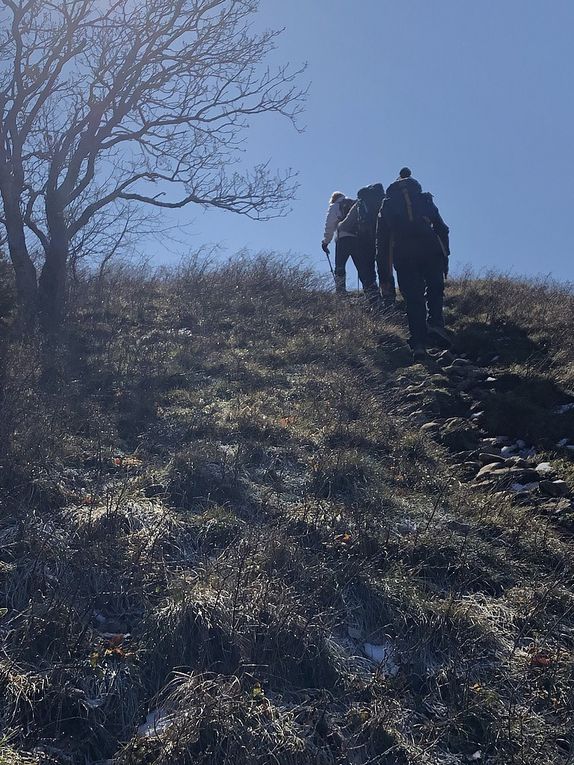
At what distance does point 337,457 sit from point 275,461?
51 cm

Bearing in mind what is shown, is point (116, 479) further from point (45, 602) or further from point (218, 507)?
point (45, 602)

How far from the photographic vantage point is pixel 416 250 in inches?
368

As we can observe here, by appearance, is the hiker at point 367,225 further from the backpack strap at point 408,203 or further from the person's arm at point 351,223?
the backpack strap at point 408,203

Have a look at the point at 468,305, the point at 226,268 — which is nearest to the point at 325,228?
the point at 226,268

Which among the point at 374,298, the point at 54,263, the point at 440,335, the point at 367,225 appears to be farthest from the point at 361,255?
the point at 54,263

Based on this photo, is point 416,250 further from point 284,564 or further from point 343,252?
point 284,564

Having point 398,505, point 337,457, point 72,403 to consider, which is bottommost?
point 398,505

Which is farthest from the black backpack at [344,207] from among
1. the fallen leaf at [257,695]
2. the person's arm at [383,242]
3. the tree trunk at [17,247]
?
the fallen leaf at [257,695]

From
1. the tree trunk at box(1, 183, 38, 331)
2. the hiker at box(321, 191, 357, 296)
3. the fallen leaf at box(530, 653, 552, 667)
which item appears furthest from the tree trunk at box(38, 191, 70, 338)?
the fallen leaf at box(530, 653, 552, 667)

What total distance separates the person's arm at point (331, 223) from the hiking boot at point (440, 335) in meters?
4.25

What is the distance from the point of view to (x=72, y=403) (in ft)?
22.6

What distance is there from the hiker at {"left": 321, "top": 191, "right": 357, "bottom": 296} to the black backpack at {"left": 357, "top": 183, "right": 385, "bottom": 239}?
36 cm

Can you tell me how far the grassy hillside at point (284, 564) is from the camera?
348 cm

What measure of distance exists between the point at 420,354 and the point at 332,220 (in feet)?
16.7
